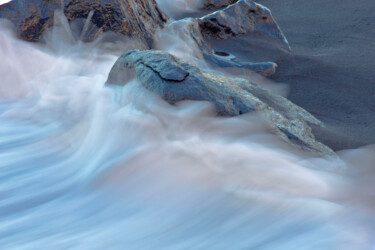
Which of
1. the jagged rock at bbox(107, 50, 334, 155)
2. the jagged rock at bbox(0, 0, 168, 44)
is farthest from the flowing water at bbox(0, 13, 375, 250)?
the jagged rock at bbox(0, 0, 168, 44)

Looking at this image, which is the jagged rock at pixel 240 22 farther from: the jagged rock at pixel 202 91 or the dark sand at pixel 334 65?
the jagged rock at pixel 202 91

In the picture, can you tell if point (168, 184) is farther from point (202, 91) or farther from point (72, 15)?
point (72, 15)

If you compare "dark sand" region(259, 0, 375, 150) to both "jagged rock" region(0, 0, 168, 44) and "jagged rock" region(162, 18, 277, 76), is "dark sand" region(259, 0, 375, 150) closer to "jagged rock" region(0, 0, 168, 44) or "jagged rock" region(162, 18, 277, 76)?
"jagged rock" region(162, 18, 277, 76)

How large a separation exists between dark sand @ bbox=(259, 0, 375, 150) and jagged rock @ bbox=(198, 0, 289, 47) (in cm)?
36

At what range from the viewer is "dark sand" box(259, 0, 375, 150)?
288 cm

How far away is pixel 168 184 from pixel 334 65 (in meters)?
2.47

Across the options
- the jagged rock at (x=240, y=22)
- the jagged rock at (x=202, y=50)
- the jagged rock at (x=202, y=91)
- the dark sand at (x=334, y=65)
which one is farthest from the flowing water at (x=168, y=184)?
the jagged rock at (x=240, y=22)

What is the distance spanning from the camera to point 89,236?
1.71 m

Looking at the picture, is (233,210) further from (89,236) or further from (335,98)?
(335,98)

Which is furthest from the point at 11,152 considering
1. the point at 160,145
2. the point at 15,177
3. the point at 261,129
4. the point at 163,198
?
the point at 261,129

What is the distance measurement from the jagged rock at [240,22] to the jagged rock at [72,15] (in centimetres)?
88

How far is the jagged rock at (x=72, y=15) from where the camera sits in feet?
12.1

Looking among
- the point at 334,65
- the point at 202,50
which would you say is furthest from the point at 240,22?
the point at 334,65

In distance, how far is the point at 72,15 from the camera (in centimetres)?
374
